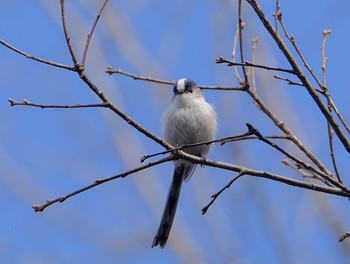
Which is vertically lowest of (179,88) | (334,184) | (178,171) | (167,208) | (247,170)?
(334,184)

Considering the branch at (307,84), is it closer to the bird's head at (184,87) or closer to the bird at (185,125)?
the bird at (185,125)

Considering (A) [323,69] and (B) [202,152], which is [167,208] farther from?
(A) [323,69]

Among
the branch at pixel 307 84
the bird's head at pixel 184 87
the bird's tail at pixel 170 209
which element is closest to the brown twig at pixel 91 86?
the branch at pixel 307 84

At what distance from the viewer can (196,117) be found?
422 cm

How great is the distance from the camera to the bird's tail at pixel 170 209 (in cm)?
362

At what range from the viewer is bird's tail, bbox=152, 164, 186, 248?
11.9 ft

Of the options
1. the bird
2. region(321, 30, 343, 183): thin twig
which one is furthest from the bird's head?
region(321, 30, 343, 183): thin twig

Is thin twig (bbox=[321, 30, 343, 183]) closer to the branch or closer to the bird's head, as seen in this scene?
the branch

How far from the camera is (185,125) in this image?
13.7 ft

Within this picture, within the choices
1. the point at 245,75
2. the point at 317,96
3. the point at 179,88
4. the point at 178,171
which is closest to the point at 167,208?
the point at 178,171

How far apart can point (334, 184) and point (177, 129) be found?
2.12 metres

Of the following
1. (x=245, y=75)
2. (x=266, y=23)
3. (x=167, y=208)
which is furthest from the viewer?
(x=167, y=208)

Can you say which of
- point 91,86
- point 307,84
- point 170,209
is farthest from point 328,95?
point 170,209

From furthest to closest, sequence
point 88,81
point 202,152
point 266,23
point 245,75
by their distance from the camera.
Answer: point 202,152 < point 245,75 < point 88,81 < point 266,23
